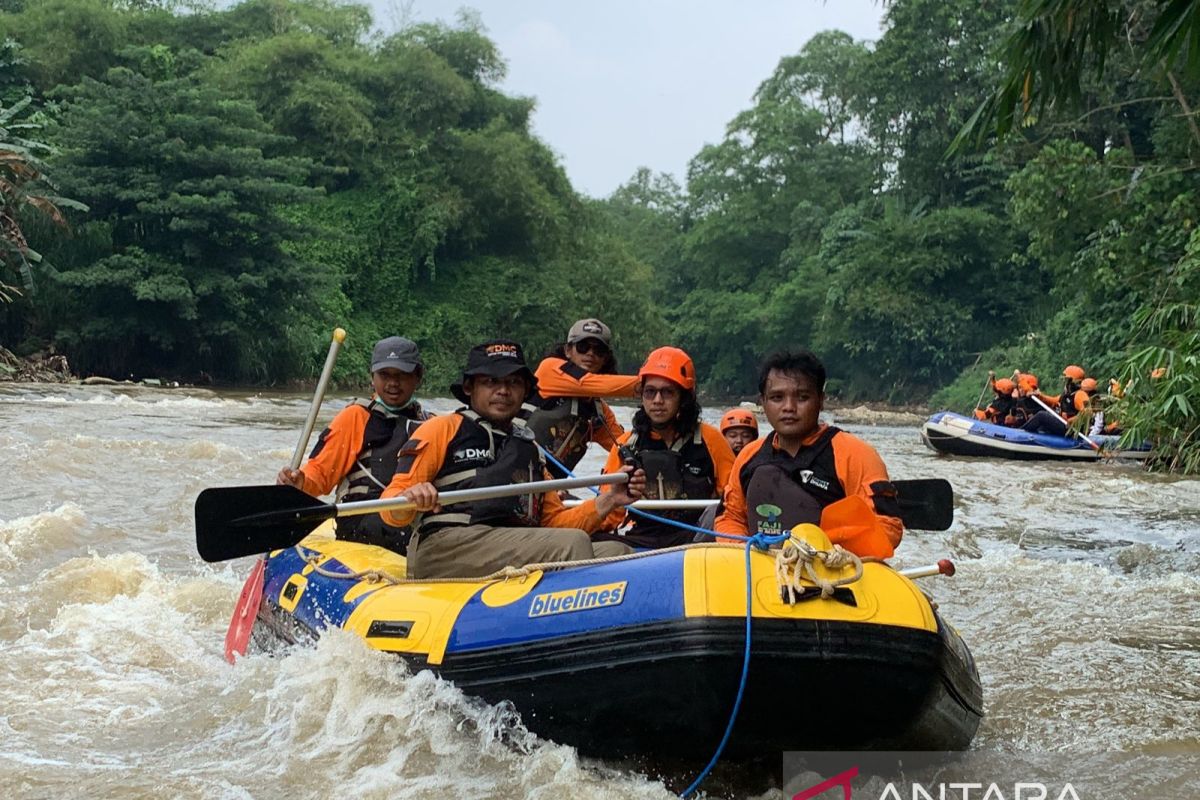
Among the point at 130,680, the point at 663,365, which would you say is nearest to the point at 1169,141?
the point at 663,365

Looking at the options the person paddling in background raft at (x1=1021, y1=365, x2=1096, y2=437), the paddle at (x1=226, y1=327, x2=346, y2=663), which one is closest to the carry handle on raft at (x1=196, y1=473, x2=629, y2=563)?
the paddle at (x1=226, y1=327, x2=346, y2=663)

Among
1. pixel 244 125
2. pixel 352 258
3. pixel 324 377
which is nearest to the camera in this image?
pixel 324 377

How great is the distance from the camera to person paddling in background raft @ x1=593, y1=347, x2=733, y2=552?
4430 mm

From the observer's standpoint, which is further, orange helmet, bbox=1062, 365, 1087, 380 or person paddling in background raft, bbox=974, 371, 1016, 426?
person paddling in background raft, bbox=974, 371, 1016, 426

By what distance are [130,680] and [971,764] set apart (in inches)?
119

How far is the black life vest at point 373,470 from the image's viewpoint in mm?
5066

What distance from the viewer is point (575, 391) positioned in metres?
5.31

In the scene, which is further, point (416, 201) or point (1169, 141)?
point (416, 201)

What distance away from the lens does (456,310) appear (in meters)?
31.4

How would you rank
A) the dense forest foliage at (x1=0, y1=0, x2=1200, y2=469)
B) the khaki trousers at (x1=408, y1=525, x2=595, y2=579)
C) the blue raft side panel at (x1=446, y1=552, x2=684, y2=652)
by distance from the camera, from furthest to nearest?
the dense forest foliage at (x1=0, y1=0, x2=1200, y2=469)
the khaki trousers at (x1=408, y1=525, x2=595, y2=579)
the blue raft side panel at (x1=446, y1=552, x2=684, y2=652)

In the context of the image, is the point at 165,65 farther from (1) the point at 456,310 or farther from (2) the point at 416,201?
(1) the point at 456,310

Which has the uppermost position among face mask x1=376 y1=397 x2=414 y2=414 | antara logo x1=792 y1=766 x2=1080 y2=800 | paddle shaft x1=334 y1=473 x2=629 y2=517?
face mask x1=376 y1=397 x2=414 y2=414

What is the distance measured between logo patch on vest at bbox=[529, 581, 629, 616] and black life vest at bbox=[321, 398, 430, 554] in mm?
1701

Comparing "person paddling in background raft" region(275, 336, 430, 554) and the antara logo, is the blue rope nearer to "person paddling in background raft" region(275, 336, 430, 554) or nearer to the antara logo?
the antara logo
